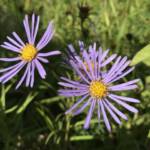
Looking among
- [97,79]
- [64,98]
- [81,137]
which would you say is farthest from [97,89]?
[64,98]

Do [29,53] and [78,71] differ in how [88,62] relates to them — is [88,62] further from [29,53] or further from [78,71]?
[29,53]

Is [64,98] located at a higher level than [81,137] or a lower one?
higher

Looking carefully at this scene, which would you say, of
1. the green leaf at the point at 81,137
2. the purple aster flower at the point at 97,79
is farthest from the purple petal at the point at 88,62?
the green leaf at the point at 81,137

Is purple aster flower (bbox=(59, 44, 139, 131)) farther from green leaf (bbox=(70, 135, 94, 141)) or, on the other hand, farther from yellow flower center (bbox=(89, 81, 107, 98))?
green leaf (bbox=(70, 135, 94, 141))

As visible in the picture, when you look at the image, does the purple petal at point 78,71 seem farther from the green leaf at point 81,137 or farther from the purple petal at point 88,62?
the green leaf at point 81,137


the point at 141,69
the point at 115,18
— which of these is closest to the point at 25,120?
the point at 141,69

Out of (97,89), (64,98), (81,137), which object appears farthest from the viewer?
(64,98)
